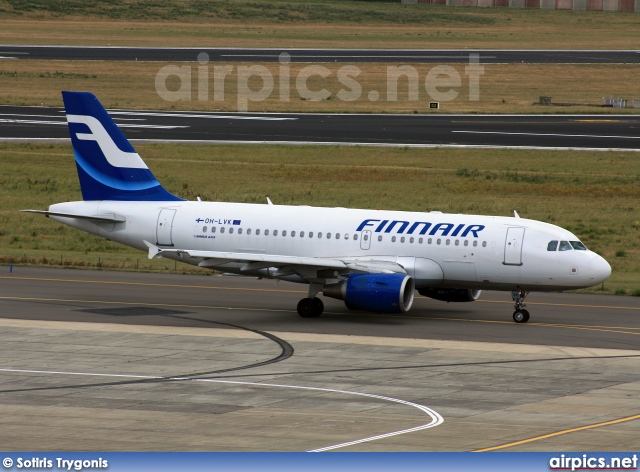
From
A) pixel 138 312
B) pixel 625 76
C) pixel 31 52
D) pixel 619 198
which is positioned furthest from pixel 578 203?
pixel 31 52

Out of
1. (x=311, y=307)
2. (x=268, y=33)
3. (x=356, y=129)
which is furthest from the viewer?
(x=268, y=33)

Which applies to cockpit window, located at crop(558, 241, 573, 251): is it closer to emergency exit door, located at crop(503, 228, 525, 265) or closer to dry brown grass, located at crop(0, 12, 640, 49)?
emergency exit door, located at crop(503, 228, 525, 265)

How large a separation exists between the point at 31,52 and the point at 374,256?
11872cm

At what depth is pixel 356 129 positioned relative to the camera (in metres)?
103

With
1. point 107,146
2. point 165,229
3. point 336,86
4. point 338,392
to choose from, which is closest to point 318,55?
point 336,86

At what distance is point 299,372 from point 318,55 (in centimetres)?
12415

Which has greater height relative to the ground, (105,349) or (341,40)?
(341,40)

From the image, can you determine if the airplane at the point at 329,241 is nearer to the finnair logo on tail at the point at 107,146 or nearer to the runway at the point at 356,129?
the finnair logo on tail at the point at 107,146

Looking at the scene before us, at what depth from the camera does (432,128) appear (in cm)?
10344

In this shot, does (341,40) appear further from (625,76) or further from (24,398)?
(24,398)

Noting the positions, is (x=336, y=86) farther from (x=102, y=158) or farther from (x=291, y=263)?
(x=291, y=263)

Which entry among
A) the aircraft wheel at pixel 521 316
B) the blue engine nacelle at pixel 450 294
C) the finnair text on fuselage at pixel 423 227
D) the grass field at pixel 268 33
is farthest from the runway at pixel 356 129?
the grass field at pixel 268 33

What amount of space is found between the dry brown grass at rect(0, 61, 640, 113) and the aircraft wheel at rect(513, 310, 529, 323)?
72376 mm

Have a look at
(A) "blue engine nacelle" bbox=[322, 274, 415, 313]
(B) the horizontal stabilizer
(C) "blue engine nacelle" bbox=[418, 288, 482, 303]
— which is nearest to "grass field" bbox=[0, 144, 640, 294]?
(B) the horizontal stabilizer
